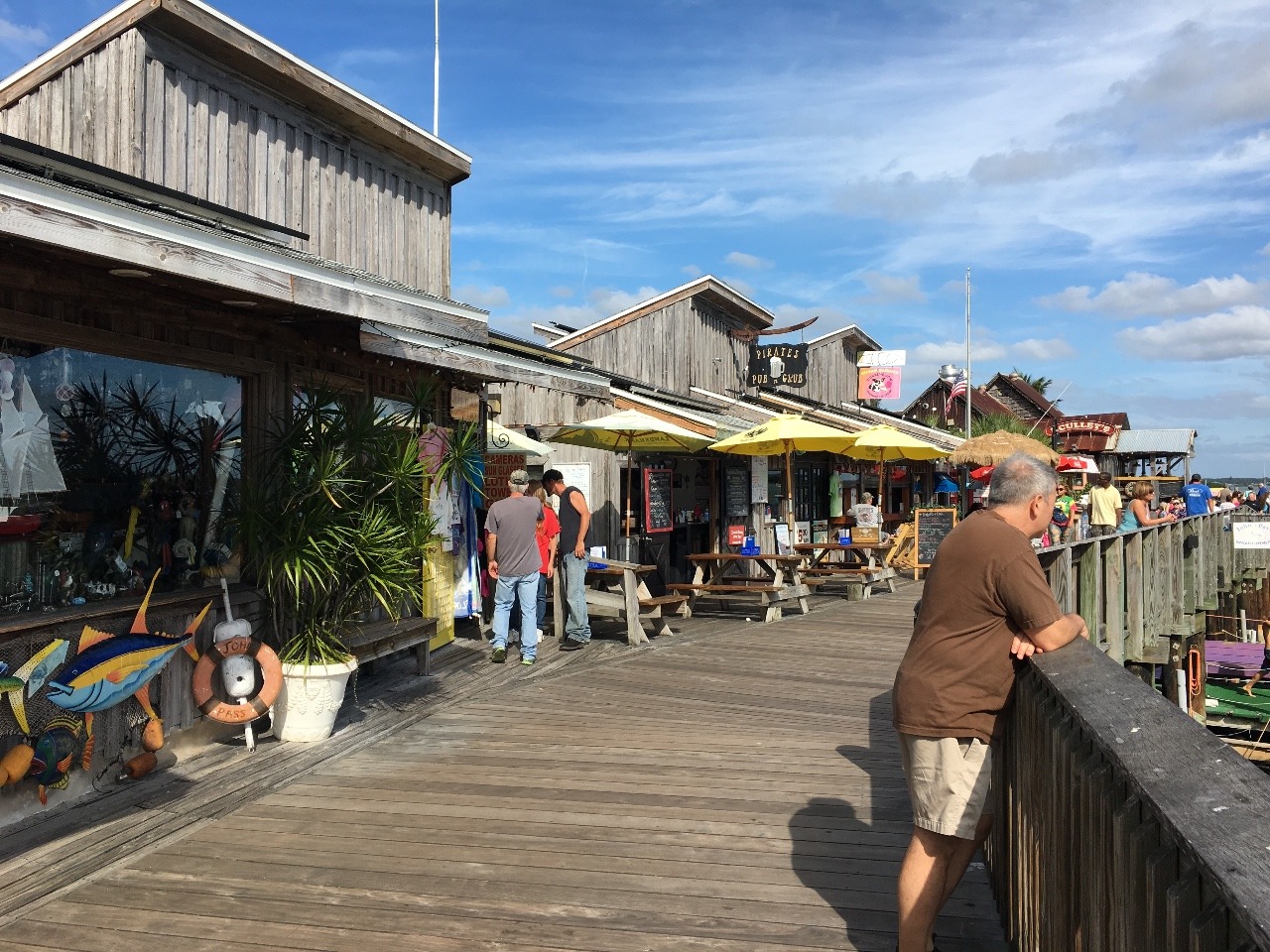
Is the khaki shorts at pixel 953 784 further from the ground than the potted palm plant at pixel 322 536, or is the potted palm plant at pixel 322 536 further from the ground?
the potted palm plant at pixel 322 536

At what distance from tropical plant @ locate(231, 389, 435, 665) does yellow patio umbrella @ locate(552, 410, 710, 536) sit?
15.2 ft

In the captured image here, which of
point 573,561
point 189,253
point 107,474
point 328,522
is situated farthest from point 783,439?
point 189,253

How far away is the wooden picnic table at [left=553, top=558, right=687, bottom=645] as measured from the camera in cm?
999

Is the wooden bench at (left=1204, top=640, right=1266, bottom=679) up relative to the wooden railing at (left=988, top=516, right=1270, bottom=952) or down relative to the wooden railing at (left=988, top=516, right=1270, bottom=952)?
down

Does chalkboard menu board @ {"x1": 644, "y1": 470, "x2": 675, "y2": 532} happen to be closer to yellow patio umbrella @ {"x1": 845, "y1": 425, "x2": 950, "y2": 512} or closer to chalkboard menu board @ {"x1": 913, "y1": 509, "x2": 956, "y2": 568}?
yellow patio umbrella @ {"x1": 845, "y1": 425, "x2": 950, "y2": 512}

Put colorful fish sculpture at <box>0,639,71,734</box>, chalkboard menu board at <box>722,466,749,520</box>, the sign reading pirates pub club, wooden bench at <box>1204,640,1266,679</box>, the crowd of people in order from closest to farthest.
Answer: colorful fish sculpture at <box>0,639,71,734</box> < the crowd of people < chalkboard menu board at <box>722,466,749,520</box> < wooden bench at <box>1204,640,1266,679</box> < the sign reading pirates pub club

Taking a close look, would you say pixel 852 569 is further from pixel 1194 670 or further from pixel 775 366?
pixel 775 366

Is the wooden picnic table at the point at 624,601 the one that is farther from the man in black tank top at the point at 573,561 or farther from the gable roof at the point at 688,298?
the gable roof at the point at 688,298

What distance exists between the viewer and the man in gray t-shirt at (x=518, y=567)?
870cm

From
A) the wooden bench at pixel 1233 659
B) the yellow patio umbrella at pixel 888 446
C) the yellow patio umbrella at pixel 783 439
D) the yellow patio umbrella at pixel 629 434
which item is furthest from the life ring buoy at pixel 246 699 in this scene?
the wooden bench at pixel 1233 659

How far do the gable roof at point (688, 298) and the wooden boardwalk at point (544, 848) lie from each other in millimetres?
8852

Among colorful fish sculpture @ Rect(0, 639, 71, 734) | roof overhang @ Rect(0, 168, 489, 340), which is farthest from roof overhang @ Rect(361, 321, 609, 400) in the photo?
colorful fish sculpture @ Rect(0, 639, 71, 734)

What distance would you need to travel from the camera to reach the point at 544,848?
4.34 metres

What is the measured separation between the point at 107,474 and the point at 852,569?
35.8 feet
